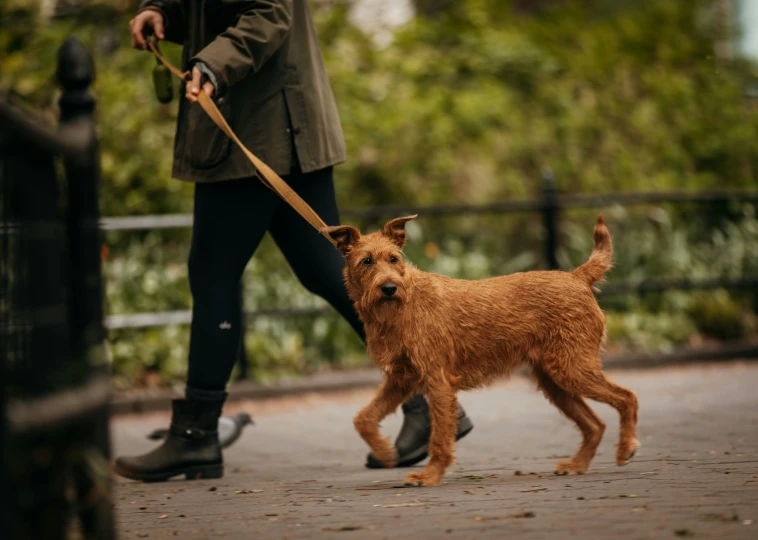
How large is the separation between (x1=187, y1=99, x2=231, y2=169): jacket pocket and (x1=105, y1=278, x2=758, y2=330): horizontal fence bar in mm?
2674

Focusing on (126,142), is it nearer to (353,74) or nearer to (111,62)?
(111,62)

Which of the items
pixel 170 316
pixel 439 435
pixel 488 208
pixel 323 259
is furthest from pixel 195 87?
pixel 488 208

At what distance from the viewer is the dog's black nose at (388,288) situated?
4.57 metres

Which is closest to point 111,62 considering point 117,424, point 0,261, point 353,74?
point 353,74

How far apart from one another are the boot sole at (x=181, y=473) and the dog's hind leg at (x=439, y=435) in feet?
3.62

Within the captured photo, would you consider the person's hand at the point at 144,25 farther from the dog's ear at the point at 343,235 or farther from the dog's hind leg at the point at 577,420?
the dog's hind leg at the point at 577,420

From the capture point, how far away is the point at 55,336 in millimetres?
2852

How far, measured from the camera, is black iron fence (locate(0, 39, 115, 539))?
2.72m

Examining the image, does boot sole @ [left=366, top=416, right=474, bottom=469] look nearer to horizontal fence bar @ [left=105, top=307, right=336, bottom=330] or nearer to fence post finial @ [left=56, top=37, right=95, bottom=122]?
fence post finial @ [left=56, top=37, right=95, bottom=122]

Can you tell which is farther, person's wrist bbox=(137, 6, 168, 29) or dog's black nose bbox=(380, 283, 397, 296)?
person's wrist bbox=(137, 6, 168, 29)

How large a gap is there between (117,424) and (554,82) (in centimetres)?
751

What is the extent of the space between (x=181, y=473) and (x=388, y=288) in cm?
151

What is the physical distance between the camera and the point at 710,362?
32.5ft

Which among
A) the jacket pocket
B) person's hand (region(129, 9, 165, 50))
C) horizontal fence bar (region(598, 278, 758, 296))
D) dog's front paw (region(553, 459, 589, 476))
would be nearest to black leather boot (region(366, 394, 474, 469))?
dog's front paw (region(553, 459, 589, 476))
